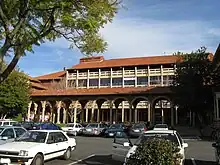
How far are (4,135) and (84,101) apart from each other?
135 feet

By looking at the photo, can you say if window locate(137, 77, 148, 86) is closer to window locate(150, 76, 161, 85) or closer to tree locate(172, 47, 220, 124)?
window locate(150, 76, 161, 85)

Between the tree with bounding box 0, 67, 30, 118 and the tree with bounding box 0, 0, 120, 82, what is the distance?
3256 centimetres

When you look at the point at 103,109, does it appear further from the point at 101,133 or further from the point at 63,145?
the point at 63,145

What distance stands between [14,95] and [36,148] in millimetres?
36047

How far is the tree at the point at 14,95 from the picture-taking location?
1797 inches

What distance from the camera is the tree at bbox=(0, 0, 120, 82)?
13047 mm

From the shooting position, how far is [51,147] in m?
13.1

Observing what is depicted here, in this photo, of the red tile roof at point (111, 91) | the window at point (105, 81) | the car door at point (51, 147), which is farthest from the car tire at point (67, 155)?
the window at point (105, 81)

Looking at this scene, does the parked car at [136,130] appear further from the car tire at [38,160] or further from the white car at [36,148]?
the car tire at [38,160]

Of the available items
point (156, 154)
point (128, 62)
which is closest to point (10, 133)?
point (156, 154)

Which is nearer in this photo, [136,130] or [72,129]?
[136,130]

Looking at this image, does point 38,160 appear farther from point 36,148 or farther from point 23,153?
point 23,153

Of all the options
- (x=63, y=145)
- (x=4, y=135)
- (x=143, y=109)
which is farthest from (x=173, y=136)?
(x=143, y=109)

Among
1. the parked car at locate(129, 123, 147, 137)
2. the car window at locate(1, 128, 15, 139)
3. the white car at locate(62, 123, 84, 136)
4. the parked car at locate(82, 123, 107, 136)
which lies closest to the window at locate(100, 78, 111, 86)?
the white car at locate(62, 123, 84, 136)
